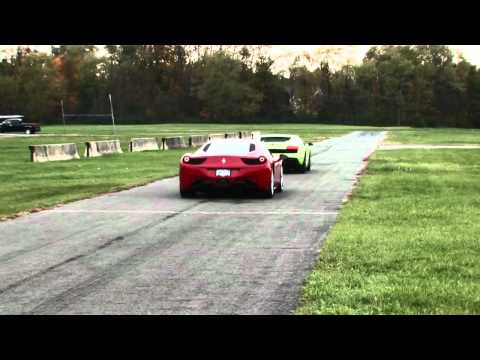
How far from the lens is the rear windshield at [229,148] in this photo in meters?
16.5

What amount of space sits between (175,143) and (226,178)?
2479 centimetres

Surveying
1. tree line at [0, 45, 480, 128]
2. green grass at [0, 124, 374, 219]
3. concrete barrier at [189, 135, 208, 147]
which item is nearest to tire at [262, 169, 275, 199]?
green grass at [0, 124, 374, 219]

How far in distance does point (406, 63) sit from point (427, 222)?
392ft

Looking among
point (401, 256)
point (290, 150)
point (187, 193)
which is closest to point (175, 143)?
point (290, 150)

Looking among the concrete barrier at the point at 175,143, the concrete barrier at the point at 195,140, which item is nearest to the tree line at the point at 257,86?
the concrete barrier at the point at 195,140

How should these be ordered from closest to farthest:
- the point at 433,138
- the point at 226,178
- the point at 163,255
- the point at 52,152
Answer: the point at 163,255 → the point at 226,178 → the point at 52,152 → the point at 433,138

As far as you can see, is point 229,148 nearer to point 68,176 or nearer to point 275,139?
point 68,176

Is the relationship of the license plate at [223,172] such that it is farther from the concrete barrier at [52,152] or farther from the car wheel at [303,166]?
the concrete barrier at [52,152]

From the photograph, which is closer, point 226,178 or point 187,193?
point 226,178

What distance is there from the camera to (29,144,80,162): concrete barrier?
28266 mm

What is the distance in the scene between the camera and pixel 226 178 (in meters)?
16.1

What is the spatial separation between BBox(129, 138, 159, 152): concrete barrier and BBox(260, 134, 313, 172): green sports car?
13722 millimetres

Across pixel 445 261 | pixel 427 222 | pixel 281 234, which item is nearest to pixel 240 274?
pixel 445 261
